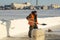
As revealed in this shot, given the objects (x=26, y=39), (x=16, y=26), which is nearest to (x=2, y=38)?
(x=26, y=39)

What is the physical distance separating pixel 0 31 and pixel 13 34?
6.82 ft

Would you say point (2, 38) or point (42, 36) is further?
point (2, 38)

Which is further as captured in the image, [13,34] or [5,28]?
[13,34]

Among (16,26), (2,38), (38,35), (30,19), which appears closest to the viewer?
(38,35)

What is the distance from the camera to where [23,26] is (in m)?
20.3

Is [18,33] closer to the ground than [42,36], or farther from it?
closer to the ground

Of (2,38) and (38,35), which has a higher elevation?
(38,35)

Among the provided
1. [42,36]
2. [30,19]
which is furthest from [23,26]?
[42,36]

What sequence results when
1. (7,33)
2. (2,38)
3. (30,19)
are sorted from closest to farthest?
(30,19)
(2,38)
(7,33)

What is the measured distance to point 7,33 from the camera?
16.5 meters

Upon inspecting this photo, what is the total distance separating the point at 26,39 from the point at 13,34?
8.15 feet

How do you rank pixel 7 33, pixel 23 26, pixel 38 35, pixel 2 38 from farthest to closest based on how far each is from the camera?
pixel 23 26 → pixel 7 33 → pixel 2 38 → pixel 38 35

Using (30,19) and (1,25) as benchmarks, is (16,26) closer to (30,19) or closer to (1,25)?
(1,25)

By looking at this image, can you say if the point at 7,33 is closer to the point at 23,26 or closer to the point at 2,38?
the point at 2,38
